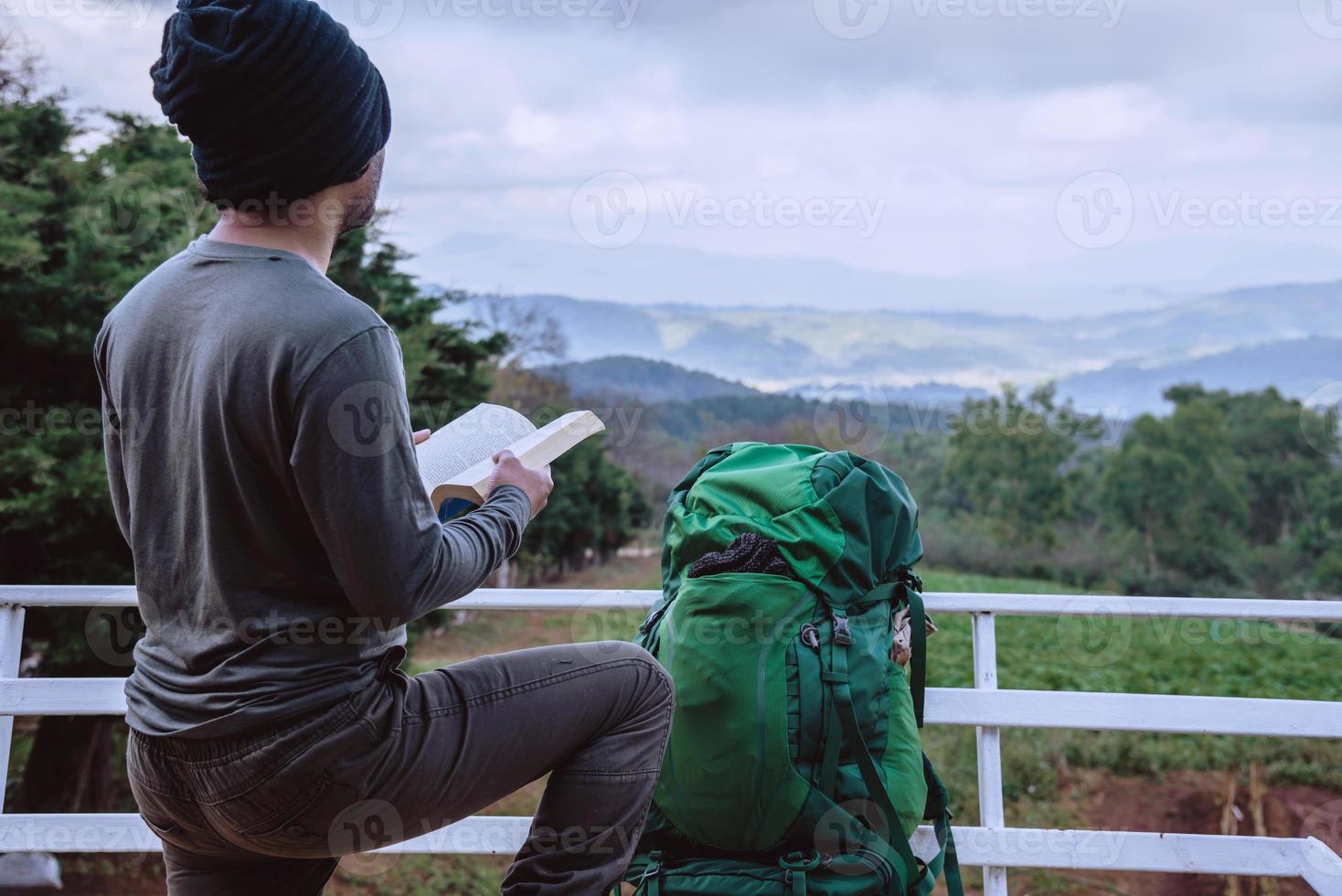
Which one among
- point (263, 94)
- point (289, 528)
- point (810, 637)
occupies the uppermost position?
point (263, 94)

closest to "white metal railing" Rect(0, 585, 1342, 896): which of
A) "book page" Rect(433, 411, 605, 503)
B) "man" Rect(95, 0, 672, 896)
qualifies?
"book page" Rect(433, 411, 605, 503)

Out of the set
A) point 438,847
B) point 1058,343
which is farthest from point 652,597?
point 1058,343

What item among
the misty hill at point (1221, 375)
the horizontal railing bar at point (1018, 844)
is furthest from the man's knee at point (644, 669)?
the misty hill at point (1221, 375)

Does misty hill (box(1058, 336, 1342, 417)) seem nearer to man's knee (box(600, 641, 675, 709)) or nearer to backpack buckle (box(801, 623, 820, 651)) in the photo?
backpack buckle (box(801, 623, 820, 651))

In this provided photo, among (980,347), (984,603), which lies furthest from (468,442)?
(980,347)

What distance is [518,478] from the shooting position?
147cm

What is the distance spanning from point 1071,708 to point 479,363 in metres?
9.64

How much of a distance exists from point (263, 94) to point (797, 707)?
1450mm

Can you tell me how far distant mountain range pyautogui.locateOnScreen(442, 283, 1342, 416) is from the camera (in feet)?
96.7

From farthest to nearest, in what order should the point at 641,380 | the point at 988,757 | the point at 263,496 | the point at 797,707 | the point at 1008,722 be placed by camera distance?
1. the point at 641,380
2. the point at 988,757
3. the point at 1008,722
4. the point at 797,707
5. the point at 263,496

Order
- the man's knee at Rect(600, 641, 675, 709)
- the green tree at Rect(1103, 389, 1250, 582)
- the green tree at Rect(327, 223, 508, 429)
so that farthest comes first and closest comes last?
the green tree at Rect(1103, 389, 1250, 582) < the green tree at Rect(327, 223, 508, 429) < the man's knee at Rect(600, 641, 675, 709)

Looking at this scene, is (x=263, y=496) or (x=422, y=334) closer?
(x=263, y=496)

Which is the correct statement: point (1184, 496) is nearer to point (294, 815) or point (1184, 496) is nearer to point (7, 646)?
point (7, 646)

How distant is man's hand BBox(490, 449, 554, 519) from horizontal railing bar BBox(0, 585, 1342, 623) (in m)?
0.91
